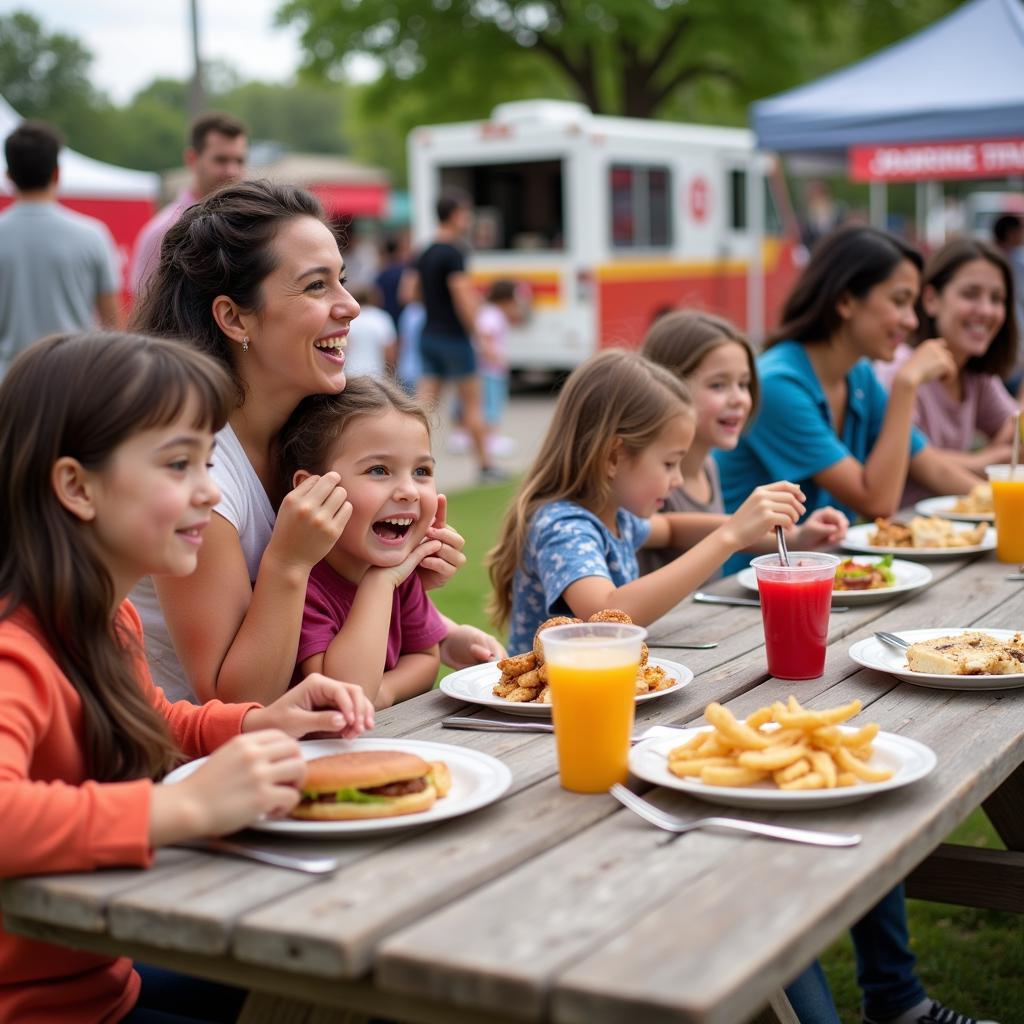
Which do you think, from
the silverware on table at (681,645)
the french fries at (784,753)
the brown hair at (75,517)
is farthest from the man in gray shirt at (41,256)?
the french fries at (784,753)

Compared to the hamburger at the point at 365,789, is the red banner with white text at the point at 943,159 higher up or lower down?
higher up

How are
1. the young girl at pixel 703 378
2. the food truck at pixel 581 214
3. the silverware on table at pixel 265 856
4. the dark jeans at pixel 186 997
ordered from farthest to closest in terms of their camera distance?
the food truck at pixel 581 214
the young girl at pixel 703 378
the dark jeans at pixel 186 997
the silverware on table at pixel 265 856

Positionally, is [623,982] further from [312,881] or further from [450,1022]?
[312,881]

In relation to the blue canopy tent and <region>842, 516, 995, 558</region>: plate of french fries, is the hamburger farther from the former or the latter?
the blue canopy tent

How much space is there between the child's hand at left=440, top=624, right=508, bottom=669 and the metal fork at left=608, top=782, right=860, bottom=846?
0.96 metres

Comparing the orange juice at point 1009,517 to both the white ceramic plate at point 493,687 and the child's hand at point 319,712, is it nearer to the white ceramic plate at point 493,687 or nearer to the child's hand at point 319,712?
the white ceramic plate at point 493,687

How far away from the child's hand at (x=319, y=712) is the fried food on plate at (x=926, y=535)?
1.93 meters

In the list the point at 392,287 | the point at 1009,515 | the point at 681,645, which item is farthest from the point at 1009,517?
the point at 392,287

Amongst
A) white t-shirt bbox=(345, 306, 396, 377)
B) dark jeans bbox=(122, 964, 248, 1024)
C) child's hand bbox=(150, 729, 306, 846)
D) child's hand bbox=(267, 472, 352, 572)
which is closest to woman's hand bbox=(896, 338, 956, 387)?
child's hand bbox=(267, 472, 352, 572)

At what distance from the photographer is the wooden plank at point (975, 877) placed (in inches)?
114

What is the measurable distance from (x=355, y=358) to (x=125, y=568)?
8714 millimetres

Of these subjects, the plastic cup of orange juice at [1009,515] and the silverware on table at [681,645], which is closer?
the silverware on table at [681,645]

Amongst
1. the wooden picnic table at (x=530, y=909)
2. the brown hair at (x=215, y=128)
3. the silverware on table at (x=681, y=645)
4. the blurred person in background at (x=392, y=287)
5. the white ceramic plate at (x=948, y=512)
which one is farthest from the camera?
the blurred person in background at (x=392, y=287)

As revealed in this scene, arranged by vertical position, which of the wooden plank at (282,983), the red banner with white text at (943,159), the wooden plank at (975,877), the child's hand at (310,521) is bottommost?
the wooden plank at (975,877)
